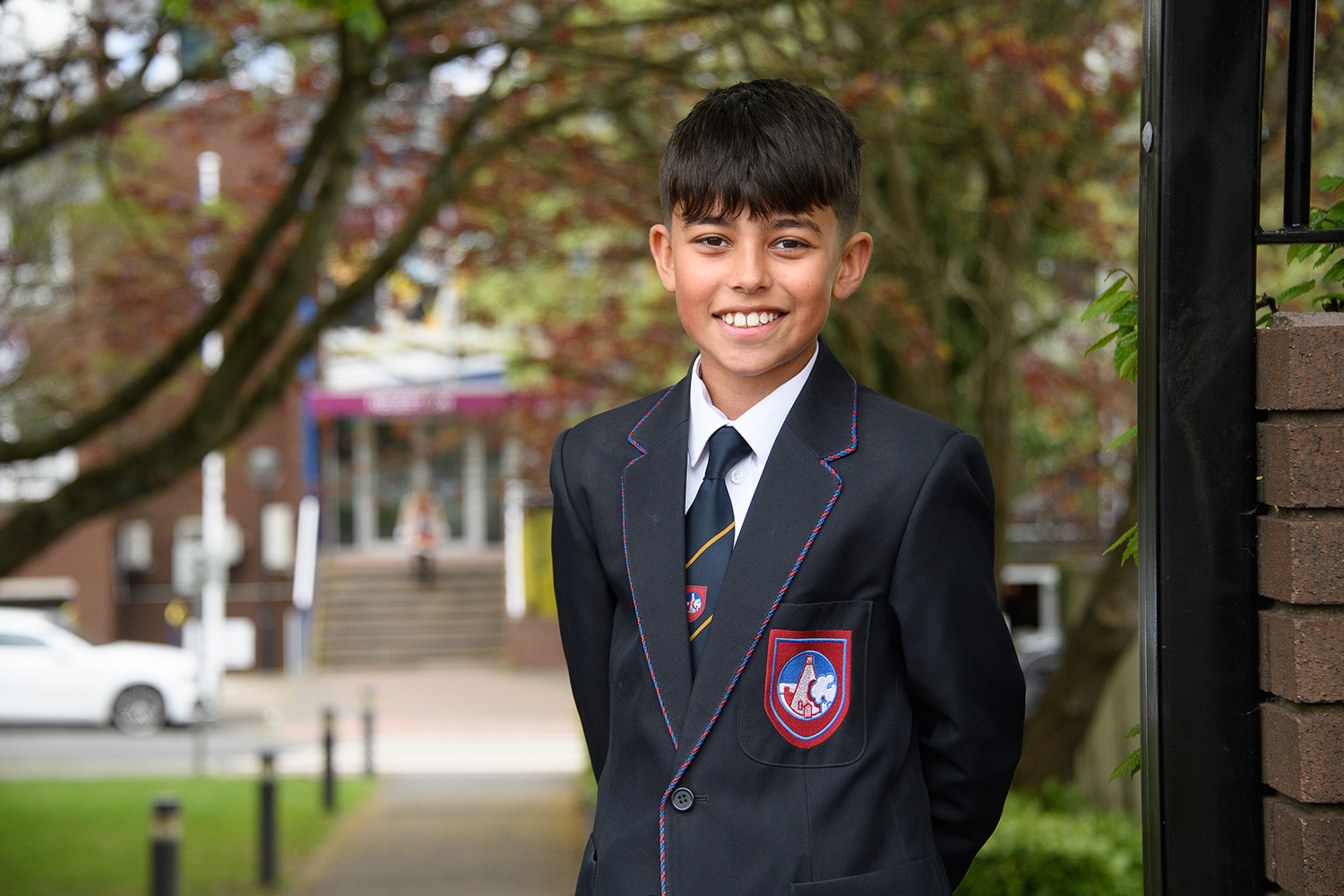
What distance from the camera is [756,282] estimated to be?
70.1 inches

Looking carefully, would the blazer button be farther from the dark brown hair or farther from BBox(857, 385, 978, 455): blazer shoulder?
the dark brown hair

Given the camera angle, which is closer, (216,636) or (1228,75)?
(1228,75)

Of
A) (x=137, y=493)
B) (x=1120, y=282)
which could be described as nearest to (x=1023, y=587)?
(x=137, y=493)

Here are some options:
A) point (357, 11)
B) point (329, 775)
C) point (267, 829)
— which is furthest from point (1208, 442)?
point (329, 775)

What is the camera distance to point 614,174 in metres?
8.61

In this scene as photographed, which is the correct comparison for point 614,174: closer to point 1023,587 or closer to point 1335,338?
point 1335,338

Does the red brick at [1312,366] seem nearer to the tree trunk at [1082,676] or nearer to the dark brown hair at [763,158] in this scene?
the dark brown hair at [763,158]

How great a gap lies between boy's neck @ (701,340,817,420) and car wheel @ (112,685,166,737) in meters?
16.6

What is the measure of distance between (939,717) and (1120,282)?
0.76m

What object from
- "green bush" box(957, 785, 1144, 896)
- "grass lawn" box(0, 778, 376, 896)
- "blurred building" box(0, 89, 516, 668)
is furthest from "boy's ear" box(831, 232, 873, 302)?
"blurred building" box(0, 89, 516, 668)

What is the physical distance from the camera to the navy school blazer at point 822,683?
1675 mm

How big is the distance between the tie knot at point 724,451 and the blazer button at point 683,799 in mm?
452

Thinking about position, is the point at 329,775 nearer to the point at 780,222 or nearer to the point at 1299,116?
the point at 780,222

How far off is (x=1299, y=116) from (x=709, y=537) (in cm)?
99
